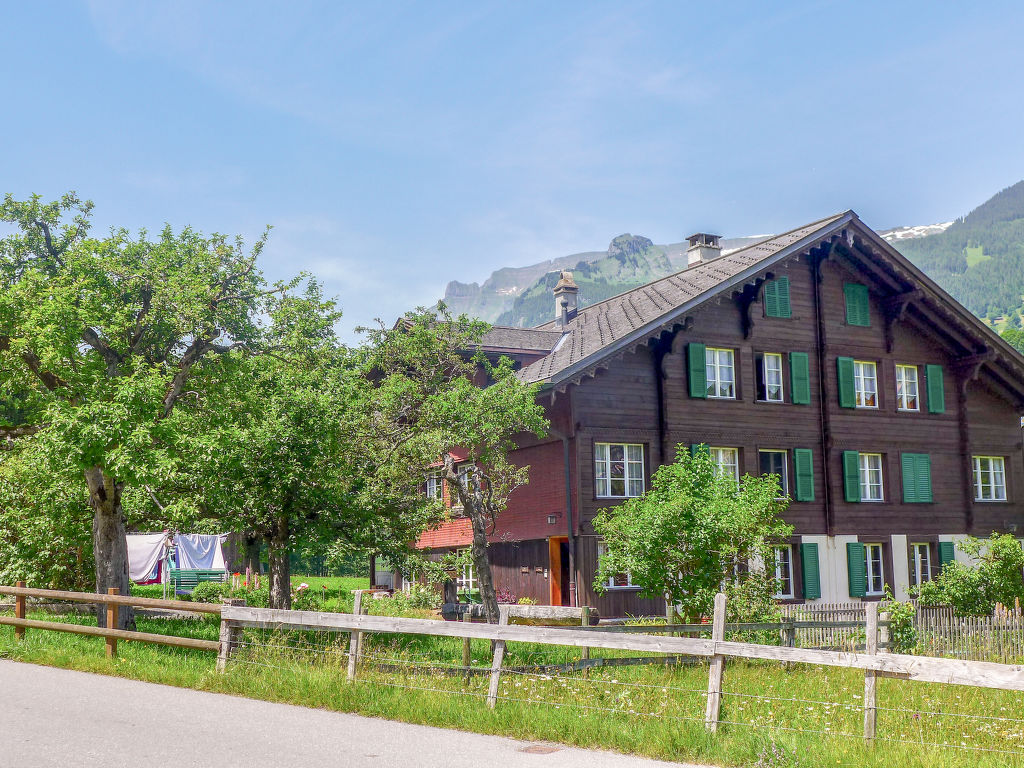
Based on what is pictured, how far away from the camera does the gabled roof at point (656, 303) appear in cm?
2559

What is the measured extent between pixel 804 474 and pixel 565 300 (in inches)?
414

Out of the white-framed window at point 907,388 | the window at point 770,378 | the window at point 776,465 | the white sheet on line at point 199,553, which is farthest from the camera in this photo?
the white sheet on line at point 199,553

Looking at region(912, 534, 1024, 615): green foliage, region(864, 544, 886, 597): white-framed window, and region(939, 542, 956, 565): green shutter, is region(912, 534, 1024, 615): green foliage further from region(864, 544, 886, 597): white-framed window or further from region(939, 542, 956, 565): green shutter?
region(939, 542, 956, 565): green shutter

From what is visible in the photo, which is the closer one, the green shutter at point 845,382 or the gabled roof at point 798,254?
the gabled roof at point 798,254

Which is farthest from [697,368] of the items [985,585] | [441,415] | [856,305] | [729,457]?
[441,415]

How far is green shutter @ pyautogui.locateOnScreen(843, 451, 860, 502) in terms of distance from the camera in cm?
2906

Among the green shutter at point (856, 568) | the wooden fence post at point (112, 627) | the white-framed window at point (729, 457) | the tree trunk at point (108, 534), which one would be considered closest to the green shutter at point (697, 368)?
the white-framed window at point (729, 457)

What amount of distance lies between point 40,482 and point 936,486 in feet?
79.1

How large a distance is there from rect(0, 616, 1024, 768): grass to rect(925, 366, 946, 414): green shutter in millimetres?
17990

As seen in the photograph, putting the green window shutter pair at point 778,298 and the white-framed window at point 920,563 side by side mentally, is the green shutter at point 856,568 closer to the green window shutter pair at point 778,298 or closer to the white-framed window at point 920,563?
the white-framed window at point 920,563

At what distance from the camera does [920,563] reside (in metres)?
30.3

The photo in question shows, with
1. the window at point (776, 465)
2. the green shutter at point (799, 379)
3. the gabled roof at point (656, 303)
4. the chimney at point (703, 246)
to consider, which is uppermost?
the chimney at point (703, 246)

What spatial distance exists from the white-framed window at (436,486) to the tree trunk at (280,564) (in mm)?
3289

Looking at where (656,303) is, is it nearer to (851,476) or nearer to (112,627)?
(851,476)
